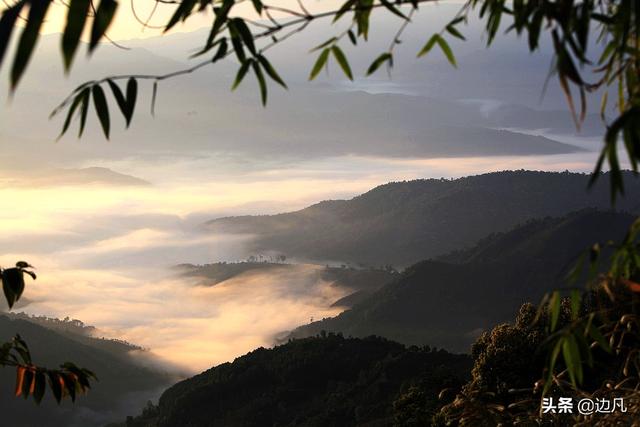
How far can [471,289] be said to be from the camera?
447 ft

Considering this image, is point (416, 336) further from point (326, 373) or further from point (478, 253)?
point (326, 373)

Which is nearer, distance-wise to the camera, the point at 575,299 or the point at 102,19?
the point at 102,19

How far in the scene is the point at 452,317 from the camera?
130 meters

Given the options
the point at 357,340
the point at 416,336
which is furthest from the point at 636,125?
the point at 416,336

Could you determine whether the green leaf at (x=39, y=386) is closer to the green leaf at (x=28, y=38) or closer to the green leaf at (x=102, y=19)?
the green leaf at (x=102, y=19)

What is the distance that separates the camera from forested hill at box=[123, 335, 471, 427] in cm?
6131

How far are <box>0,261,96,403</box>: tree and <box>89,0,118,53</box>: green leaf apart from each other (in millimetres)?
2802

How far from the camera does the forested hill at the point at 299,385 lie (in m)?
61.3

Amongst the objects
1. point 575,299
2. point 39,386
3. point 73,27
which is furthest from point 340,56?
point 39,386

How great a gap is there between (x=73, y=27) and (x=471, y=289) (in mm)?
136781

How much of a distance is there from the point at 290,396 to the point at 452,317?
6397cm

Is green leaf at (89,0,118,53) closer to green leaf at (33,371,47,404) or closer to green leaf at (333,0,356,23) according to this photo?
green leaf at (333,0,356,23)

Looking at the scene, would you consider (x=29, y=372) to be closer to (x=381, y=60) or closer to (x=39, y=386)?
(x=39, y=386)

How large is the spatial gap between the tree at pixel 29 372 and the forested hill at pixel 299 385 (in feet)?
171
